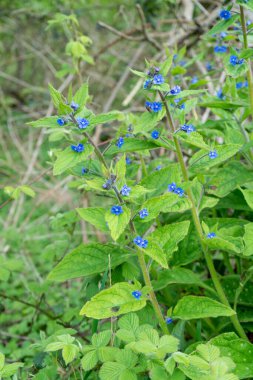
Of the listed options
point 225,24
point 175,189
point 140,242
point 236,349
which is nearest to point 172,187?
point 175,189

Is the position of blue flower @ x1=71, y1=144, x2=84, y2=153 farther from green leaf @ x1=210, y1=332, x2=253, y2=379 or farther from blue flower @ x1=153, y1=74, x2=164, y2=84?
green leaf @ x1=210, y1=332, x2=253, y2=379

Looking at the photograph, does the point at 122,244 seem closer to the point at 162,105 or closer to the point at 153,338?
the point at 153,338

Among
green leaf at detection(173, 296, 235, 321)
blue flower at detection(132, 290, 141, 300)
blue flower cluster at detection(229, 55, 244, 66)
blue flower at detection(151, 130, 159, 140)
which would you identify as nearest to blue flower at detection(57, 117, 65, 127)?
blue flower at detection(151, 130, 159, 140)

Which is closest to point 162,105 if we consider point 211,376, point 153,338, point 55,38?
point 153,338

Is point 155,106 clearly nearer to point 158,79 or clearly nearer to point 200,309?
point 158,79

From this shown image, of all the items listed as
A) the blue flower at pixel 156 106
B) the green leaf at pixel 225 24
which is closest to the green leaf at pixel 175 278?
the blue flower at pixel 156 106

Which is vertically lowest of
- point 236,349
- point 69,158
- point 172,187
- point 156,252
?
point 236,349
